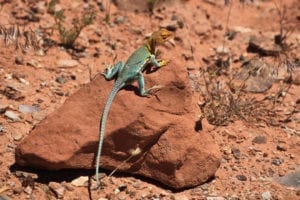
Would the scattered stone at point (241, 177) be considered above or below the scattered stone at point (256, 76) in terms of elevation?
below

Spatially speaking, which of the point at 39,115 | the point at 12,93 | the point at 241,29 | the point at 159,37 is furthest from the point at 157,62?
the point at 241,29

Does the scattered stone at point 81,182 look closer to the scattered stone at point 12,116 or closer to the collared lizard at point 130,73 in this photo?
the collared lizard at point 130,73

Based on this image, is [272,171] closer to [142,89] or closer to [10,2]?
[142,89]

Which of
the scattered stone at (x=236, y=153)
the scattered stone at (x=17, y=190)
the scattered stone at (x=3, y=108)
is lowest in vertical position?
the scattered stone at (x=17, y=190)

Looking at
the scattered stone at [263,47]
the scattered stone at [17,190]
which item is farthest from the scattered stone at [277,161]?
the scattered stone at [17,190]

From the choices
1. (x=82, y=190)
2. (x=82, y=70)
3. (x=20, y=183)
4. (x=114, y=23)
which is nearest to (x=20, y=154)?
(x=20, y=183)

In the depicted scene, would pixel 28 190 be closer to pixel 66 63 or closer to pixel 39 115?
pixel 39 115
